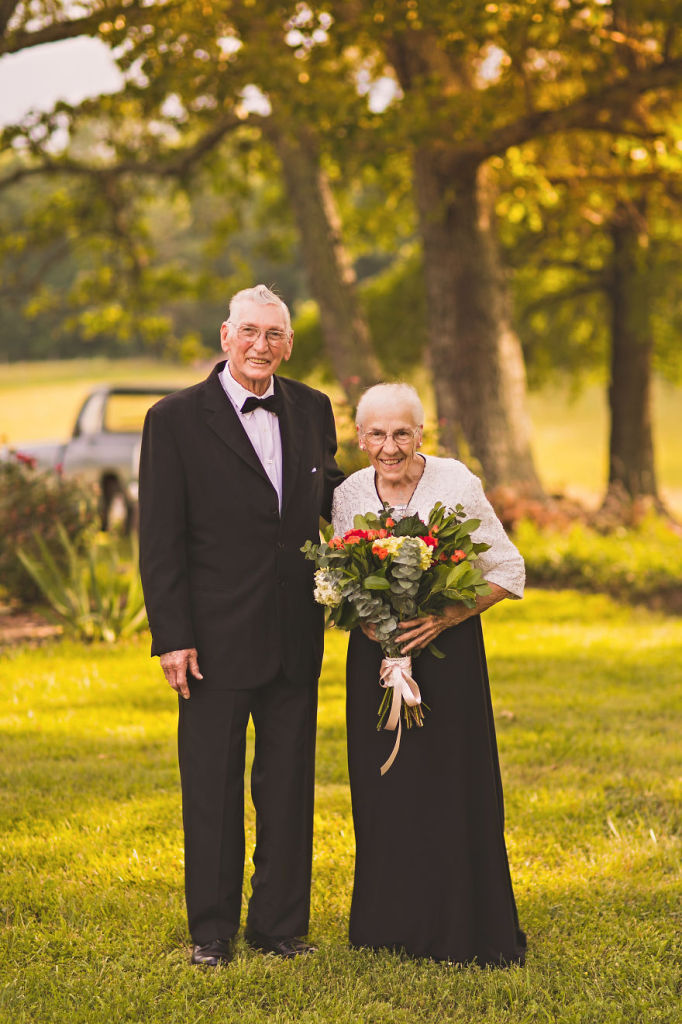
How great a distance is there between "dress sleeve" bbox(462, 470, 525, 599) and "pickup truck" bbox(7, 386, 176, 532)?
10.8 metres

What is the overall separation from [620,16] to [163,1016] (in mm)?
11183

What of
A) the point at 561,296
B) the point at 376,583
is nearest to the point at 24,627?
the point at 376,583

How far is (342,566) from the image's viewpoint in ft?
11.7

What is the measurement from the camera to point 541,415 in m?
50.4

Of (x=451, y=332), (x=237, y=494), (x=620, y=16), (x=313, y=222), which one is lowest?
(x=237, y=494)

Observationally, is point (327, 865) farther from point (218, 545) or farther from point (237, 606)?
point (218, 545)

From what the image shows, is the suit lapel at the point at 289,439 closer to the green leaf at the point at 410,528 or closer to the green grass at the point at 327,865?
the green leaf at the point at 410,528

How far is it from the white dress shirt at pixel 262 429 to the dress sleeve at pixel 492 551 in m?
0.65

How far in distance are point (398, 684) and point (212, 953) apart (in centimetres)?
113

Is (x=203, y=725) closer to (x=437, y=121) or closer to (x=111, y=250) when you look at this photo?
(x=437, y=121)

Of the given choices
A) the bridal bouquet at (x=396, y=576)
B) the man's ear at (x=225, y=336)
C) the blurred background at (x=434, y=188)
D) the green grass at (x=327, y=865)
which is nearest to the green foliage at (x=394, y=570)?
the bridal bouquet at (x=396, y=576)

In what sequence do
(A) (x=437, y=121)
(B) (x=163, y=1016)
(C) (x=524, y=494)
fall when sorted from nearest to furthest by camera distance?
(B) (x=163, y=1016) → (A) (x=437, y=121) → (C) (x=524, y=494)

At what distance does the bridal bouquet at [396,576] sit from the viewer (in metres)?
3.49

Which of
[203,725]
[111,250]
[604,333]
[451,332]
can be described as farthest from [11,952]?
[604,333]
